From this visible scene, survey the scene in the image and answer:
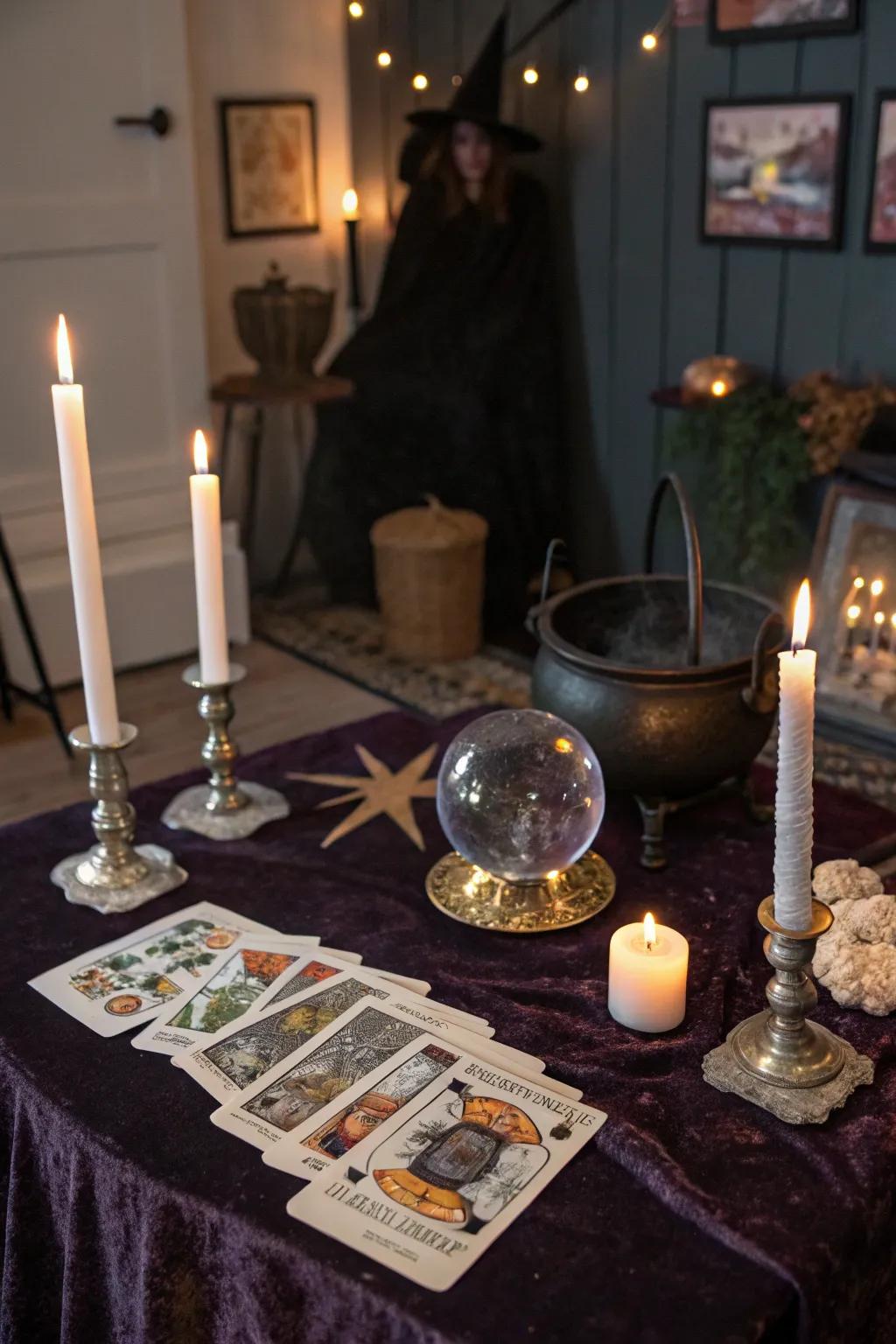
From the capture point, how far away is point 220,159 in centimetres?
383

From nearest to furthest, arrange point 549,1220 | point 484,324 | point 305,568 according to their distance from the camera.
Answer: point 549,1220 < point 484,324 < point 305,568

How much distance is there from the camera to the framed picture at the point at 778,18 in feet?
9.30

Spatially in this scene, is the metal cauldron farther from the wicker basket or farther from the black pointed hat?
the black pointed hat

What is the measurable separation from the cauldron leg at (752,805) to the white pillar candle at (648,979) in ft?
1.55

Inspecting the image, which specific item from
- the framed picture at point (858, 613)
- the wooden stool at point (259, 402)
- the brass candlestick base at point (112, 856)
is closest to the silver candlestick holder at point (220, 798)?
the brass candlestick base at point (112, 856)

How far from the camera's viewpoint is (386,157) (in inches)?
159

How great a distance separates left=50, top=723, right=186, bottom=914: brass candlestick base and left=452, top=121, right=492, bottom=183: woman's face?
7.88 ft

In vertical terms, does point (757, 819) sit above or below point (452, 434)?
below

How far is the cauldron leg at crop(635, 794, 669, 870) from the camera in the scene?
167 centimetres

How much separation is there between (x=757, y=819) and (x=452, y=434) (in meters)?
2.12

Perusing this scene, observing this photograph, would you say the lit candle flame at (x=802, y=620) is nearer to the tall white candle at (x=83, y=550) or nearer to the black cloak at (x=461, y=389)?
the tall white candle at (x=83, y=550)

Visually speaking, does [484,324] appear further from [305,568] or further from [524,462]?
[305,568]

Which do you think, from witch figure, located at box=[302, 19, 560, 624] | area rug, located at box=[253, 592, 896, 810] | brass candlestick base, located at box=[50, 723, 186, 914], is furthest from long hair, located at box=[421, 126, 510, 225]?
brass candlestick base, located at box=[50, 723, 186, 914]

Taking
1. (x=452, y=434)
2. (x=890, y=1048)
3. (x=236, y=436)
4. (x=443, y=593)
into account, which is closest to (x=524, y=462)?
(x=452, y=434)
